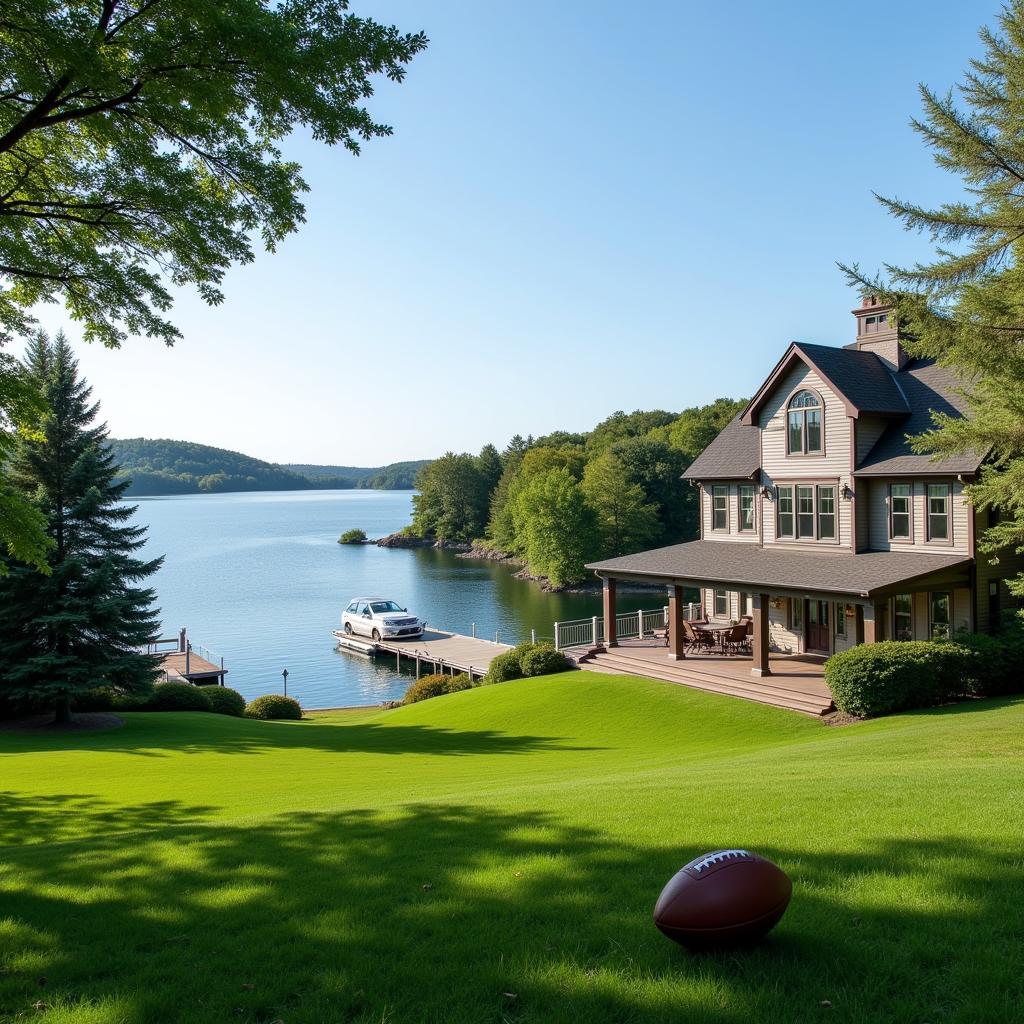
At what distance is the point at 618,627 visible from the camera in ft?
105

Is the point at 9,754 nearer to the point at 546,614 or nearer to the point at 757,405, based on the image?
the point at 757,405

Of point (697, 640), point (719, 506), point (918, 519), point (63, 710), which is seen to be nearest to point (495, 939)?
point (918, 519)

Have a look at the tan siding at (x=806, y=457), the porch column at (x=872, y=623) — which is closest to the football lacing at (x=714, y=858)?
the porch column at (x=872, y=623)

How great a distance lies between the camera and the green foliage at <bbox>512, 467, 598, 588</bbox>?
71812 millimetres

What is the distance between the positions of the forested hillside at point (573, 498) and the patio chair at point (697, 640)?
43.8 m

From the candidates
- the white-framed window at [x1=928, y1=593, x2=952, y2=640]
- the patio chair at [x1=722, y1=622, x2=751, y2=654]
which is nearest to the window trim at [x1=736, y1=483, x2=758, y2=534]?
the patio chair at [x1=722, y1=622, x2=751, y2=654]

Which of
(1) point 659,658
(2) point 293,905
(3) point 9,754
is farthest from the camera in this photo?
(1) point 659,658

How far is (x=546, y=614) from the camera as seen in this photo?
5878cm

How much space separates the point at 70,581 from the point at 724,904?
23.9 metres

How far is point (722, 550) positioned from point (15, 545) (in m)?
22.7

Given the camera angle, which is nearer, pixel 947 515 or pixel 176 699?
pixel 947 515

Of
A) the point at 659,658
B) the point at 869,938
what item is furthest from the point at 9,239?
the point at 659,658

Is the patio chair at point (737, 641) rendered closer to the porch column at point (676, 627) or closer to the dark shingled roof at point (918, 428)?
the porch column at point (676, 627)

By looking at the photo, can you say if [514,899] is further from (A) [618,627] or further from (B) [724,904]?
(A) [618,627]
